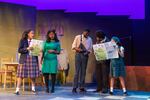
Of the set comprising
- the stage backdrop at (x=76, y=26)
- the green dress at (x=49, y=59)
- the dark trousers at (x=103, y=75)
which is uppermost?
the stage backdrop at (x=76, y=26)

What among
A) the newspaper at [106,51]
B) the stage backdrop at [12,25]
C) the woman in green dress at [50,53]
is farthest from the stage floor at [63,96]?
the stage backdrop at [12,25]

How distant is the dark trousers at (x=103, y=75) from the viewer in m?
10.1

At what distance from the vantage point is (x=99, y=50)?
9906mm

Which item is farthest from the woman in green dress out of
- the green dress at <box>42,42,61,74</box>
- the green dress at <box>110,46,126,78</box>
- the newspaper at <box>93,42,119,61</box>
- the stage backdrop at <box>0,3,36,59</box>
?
the stage backdrop at <box>0,3,36,59</box>

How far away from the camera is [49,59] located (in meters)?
9.96

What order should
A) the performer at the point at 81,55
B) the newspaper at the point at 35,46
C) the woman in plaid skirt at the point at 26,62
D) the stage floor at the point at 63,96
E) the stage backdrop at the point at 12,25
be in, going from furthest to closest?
1. the stage backdrop at the point at 12,25
2. the performer at the point at 81,55
3. the woman in plaid skirt at the point at 26,62
4. the newspaper at the point at 35,46
5. the stage floor at the point at 63,96

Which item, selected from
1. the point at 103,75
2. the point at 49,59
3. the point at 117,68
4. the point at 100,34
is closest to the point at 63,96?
the point at 49,59

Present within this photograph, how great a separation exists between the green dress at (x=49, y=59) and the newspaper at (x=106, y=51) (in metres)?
1.05

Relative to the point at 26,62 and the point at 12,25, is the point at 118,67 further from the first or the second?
the point at 12,25

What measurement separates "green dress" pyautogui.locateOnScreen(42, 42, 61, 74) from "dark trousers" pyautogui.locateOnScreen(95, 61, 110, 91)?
1.21 meters

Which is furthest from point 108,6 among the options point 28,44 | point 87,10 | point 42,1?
point 28,44

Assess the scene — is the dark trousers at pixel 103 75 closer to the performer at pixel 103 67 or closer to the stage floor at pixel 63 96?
the performer at pixel 103 67

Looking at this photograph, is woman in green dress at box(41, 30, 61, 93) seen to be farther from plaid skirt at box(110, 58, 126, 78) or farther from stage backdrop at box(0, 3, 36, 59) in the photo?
stage backdrop at box(0, 3, 36, 59)

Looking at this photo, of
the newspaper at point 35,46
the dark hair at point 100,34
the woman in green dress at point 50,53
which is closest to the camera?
the newspaper at point 35,46
